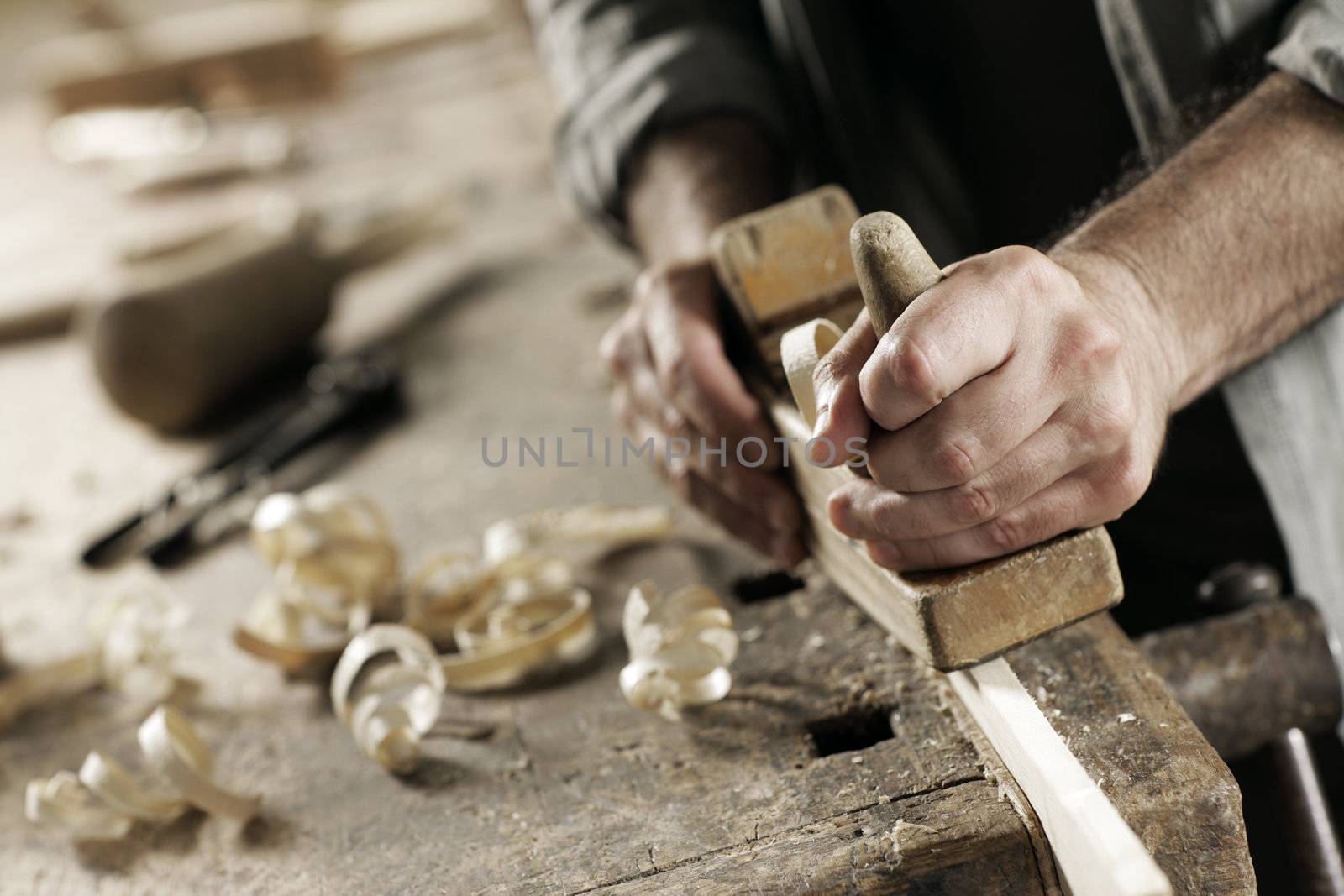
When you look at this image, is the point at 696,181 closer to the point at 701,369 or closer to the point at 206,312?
the point at 701,369

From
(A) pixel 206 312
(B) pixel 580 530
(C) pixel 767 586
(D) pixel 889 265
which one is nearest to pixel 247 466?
(A) pixel 206 312

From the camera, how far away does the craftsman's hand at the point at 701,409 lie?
946 millimetres

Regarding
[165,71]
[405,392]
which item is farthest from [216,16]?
[405,392]

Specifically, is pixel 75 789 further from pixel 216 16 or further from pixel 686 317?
pixel 216 16

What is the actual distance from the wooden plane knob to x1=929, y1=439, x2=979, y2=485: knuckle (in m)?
0.08

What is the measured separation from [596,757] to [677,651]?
0.10 metres

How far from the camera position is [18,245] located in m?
2.65

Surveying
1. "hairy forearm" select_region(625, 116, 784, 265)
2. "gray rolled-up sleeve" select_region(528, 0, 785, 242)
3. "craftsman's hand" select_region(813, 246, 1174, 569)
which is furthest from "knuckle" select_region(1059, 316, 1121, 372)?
"gray rolled-up sleeve" select_region(528, 0, 785, 242)

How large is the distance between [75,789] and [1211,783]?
2.65ft

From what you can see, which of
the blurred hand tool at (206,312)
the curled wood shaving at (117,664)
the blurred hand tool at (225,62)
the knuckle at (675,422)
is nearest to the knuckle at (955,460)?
the knuckle at (675,422)

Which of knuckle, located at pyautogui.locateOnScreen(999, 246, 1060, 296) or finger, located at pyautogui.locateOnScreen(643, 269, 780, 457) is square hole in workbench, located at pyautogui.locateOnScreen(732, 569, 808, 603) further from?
knuckle, located at pyautogui.locateOnScreen(999, 246, 1060, 296)

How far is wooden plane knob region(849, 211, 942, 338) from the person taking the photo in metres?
0.63

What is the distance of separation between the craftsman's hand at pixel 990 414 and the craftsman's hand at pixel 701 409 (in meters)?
0.23

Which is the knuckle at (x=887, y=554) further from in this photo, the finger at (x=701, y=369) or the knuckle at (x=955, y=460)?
the finger at (x=701, y=369)
